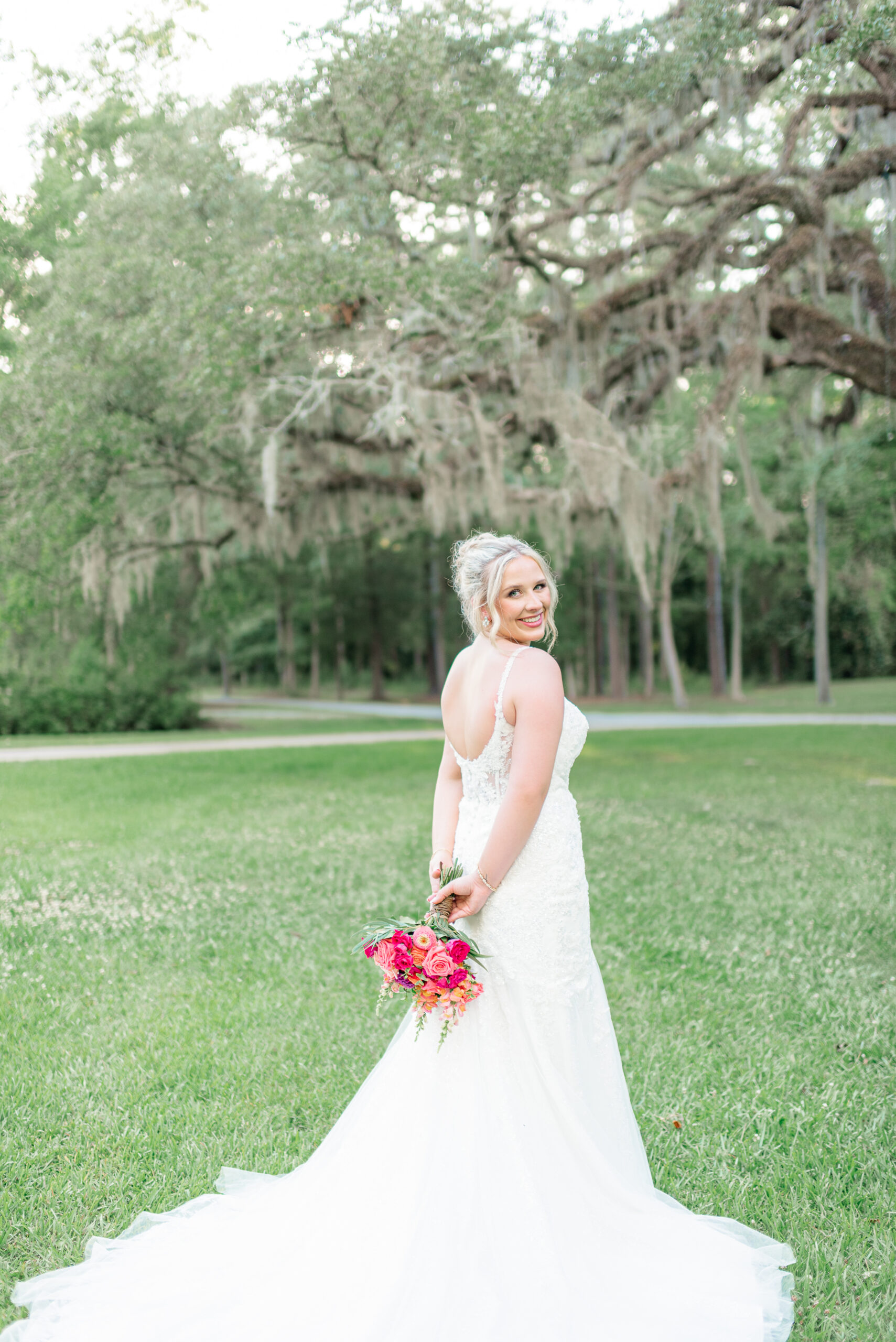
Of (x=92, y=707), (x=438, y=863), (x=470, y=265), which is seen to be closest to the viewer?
(x=438, y=863)

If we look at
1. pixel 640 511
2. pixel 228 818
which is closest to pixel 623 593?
pixel 640 511

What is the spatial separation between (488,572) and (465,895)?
0.82 m

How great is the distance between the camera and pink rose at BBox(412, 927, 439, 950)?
2309mm

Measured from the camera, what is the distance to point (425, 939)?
231 cm

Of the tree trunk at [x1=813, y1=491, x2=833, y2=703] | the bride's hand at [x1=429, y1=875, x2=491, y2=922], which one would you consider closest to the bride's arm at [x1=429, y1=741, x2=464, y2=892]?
the bride's hand at [x1=429, y1=875, x2=491, y2=922]

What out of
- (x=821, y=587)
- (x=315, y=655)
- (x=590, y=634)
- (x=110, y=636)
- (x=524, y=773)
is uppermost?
(x=821, y=587)

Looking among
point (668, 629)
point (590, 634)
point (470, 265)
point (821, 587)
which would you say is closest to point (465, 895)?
point (470, 265)

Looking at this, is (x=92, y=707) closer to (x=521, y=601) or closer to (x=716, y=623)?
(x=716, y=623)

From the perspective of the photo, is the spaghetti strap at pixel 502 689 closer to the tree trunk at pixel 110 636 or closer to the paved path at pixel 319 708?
the tree trunk at pixel 110 636

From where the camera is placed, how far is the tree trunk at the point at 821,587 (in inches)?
810

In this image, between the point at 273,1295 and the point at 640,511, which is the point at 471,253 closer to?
the point at 640,511

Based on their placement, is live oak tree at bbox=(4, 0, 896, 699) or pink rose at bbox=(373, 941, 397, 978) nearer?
pink rose at bbox=(373, 941, 397, 978)

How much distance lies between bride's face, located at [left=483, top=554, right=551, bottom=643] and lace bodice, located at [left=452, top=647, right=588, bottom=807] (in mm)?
67

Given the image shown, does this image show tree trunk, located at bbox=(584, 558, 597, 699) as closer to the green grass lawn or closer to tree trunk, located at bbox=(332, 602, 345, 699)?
tree trunk, located at bbox=(332, 602, 345, 699)
